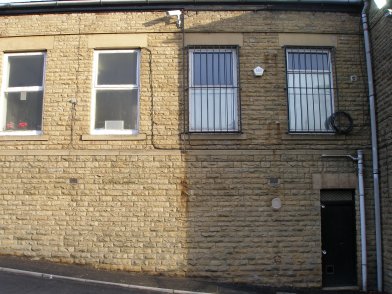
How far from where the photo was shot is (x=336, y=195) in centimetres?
866

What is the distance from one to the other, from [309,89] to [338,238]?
3.05 meters

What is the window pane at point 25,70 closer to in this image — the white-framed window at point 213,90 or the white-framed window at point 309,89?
the white-framed window at point 213,90

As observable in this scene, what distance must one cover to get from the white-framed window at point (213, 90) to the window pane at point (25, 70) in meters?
3.22

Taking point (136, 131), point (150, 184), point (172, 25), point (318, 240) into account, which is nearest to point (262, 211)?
point (318, 240)

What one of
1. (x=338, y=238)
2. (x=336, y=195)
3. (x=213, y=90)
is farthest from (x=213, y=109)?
(x=338, y=238)

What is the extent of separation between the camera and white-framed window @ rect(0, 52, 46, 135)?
9.15 m

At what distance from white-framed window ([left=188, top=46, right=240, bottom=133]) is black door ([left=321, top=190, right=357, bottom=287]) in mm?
2387

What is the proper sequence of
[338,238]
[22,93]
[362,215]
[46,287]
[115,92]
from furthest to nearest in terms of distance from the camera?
[22,93], [115,92], [338,238], [362,215], [46,287]

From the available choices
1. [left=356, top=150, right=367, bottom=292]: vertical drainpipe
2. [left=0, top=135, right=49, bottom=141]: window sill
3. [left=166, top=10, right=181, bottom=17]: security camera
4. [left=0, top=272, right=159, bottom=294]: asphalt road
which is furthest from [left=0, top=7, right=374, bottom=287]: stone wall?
[left=0, top=272, right=159, bottom=294]: asphalt road

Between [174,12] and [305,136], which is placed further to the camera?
[174,12]

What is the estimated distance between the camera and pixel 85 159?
8.68 m

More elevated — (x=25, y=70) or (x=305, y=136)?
(x=25, y=70)

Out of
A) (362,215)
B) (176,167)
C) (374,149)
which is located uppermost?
(374,149)

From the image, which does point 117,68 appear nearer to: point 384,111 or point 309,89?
point 309,89
